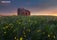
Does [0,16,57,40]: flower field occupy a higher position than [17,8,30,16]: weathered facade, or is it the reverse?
[17,8,30,16]: weathered facade

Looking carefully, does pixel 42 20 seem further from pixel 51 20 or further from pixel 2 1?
pixel 2 1

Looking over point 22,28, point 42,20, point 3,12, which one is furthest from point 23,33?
point 3,12

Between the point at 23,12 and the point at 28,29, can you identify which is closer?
the point at 28,29

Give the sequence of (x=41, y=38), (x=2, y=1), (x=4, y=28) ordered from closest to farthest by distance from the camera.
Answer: (x=41, y=38)
(x=4, y=28)
(x=2, y=1)

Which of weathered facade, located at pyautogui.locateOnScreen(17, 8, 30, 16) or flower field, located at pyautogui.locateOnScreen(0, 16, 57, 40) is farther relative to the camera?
weathered facade, located at pyautogui.locateOnScreen(17, 8, 30, 16)

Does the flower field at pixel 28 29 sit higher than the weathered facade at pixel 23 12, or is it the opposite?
the weathered facade at pixel 23 12

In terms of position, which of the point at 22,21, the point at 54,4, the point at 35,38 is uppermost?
the point at 54,4

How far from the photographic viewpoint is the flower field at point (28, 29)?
2345mm

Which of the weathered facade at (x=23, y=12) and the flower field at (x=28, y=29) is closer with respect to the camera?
the flower field at (x=28, y=29)

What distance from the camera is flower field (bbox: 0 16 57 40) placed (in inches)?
92.3

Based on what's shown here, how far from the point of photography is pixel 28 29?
95.7 inches

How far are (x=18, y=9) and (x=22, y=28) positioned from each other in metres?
1.14

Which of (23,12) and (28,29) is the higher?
(23,12)

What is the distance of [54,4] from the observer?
3.46 m
